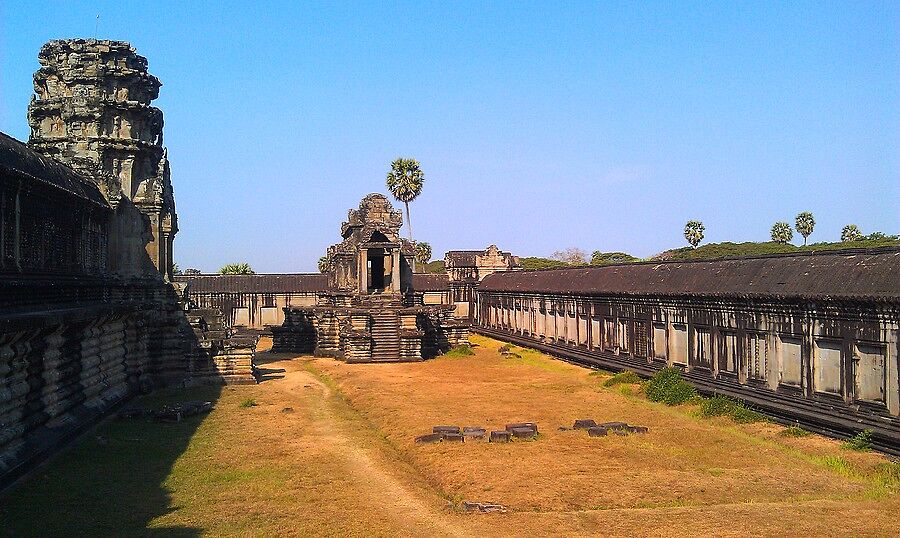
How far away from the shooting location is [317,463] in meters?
14.5

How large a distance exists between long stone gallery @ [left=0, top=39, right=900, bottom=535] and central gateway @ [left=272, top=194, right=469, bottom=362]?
0.70ft

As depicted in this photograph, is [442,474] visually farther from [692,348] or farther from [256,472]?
[692,348]

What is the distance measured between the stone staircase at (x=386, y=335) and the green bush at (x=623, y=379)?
12.1m

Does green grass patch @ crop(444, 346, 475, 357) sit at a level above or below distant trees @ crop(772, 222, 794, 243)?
below

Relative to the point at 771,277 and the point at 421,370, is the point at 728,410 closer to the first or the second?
the point at 771,277

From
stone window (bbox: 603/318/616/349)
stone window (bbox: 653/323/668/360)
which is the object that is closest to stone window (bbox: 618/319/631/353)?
stone window (bbox: 603/318/616/349)

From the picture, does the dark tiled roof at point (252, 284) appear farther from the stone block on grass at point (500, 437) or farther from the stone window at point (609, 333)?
the stone block on grass at point (500, 437)

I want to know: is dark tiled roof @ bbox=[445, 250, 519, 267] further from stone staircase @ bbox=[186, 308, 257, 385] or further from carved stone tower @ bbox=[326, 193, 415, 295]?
stone staircase @ bbox=[186, 308, 257, 385]

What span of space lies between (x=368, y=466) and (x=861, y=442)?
33.2 feet

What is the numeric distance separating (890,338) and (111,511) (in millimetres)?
15209

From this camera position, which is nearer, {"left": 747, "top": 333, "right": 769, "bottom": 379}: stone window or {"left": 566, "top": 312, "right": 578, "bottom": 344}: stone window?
{"left": 747, "top": 333, "right": 769, "bottom": 379}: stone window

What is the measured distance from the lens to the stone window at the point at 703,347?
22.6m

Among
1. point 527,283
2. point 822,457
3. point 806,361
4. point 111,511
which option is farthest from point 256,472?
point 527,283

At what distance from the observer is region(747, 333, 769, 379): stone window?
19859 mm
